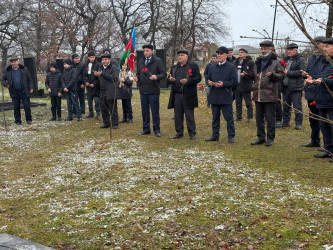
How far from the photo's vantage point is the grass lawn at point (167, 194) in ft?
15.8

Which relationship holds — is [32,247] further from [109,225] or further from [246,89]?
[246,89]

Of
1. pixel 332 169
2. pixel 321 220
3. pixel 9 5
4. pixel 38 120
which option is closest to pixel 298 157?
pixel 332 169

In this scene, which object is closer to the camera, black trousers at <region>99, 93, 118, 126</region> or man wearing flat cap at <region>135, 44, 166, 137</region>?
man wearing flat cap at <region>135, 44, 166, 137</region>

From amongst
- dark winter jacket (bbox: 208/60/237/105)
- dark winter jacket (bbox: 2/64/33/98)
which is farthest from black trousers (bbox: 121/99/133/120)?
dark winter jacket (bbox: 208/60/237/105)

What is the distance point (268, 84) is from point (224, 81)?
3.19 ft

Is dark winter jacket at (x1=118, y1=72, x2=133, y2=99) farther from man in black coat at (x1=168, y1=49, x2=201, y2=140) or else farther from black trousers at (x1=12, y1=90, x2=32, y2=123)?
black trousers at (x1=12, y1=90, x2=32, y2=123)

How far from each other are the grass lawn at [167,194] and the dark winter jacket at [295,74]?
1.15 metres

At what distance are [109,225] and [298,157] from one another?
439 centimetres

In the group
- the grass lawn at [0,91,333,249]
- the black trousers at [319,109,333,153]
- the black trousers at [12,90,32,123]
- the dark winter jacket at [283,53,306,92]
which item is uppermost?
the dark winter jacket at [283,53,306,92]

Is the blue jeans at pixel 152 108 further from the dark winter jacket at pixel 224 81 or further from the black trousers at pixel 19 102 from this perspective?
the black trousers at pixel 19 102

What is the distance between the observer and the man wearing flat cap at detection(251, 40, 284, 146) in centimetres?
902

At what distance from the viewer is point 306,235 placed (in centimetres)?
467

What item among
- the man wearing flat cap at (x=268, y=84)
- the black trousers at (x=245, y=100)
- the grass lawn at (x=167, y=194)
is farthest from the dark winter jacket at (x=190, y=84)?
the black trousers at (x=245, y=100)

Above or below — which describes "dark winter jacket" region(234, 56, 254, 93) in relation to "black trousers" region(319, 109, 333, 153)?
above
